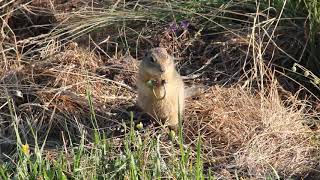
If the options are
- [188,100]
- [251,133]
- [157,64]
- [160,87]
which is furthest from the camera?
[188,100]

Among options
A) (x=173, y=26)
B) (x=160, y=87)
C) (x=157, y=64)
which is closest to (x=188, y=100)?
(x=160, y=87)

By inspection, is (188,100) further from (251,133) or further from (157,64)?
(157,64)

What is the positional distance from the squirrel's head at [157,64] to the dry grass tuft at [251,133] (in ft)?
1.56

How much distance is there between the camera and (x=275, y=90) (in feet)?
16.1

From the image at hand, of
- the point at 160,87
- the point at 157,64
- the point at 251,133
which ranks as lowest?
the point at 251,133

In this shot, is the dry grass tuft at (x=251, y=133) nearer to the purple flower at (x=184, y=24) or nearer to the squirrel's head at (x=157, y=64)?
the squirrel's head at (x=157, y=64)

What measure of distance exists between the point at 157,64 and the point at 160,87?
168 millimetres

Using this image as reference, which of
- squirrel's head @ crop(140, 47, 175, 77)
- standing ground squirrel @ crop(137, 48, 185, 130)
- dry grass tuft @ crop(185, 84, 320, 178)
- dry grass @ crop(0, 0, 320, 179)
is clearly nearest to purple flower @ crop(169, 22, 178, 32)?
dry grass @ crop(0, 0, 320, 179)

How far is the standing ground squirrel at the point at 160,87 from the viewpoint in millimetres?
4250

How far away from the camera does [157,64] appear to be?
423 cm

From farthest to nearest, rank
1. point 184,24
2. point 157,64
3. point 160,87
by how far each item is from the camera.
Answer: point 184,24 → point 160,87 → point 157,64

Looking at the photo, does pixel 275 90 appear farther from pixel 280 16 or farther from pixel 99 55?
pixel 99 55

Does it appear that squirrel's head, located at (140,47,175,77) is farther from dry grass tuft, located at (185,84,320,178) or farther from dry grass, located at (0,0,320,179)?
dry grass tuft, located at (185,84,320,178)

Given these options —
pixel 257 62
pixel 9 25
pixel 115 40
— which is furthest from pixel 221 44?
pixel 9 25
